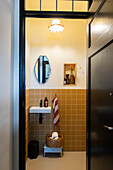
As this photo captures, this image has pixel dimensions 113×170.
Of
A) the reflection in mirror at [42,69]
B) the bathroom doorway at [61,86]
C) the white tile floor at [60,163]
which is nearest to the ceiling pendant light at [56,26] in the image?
the bathroom doorway at [61,86]

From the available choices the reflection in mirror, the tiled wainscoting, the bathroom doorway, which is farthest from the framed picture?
the reflection in mirror

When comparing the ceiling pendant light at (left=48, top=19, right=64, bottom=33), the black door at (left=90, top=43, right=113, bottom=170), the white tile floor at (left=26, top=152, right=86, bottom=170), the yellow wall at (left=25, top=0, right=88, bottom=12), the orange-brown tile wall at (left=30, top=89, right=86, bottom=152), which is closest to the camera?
the black door at (left=90, top=43, right=113, bottom=170)

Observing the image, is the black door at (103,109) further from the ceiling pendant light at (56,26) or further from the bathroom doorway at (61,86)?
the bathroom doorway at (61,86)

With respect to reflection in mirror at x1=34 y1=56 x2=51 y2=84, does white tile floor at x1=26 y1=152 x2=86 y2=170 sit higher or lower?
lower

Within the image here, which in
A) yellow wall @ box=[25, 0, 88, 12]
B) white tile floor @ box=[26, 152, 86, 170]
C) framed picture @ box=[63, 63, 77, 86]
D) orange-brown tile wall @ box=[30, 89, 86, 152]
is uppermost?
yellow wall @ box=[25, 0, 88, 12]

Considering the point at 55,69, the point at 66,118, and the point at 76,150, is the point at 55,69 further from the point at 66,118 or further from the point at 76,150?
the point at 76,150

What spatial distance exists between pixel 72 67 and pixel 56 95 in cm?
70

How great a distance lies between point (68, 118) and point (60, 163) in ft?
3.09

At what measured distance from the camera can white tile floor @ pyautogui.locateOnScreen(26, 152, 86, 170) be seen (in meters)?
2.80

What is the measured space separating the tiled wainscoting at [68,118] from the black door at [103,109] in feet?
6.16

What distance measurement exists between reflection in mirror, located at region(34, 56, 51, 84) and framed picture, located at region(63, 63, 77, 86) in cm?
37

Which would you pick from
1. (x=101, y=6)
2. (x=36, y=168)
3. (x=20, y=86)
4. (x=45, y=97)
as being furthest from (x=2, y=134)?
(x=45, y=97)

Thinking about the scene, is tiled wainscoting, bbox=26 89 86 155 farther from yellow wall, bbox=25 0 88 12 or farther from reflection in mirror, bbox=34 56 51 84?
yellow wall, bbox=25 0 88 12

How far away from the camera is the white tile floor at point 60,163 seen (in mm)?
2797
